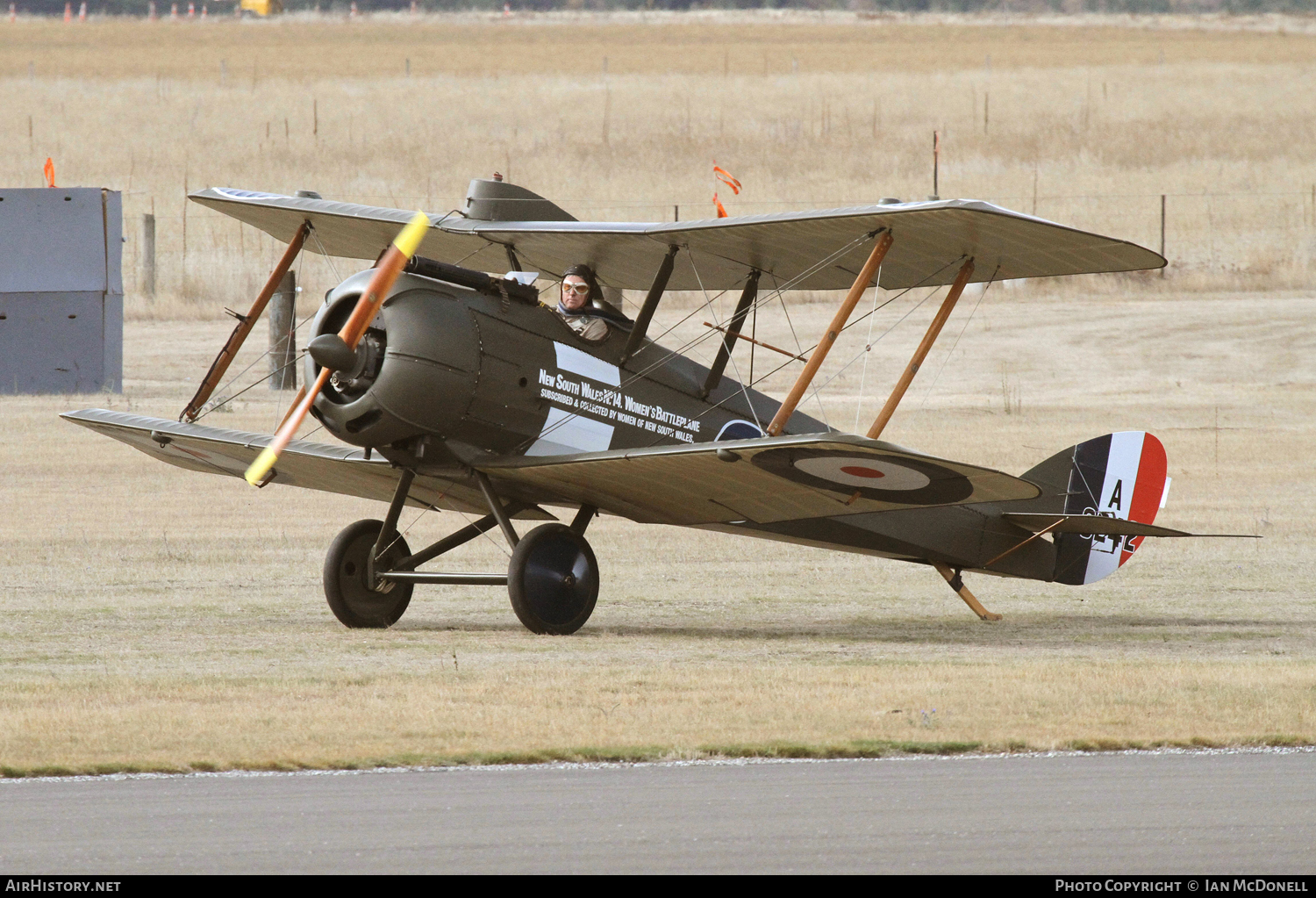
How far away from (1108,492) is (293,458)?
19.3 ft

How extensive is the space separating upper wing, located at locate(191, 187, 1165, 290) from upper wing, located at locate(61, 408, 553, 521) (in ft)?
5.27

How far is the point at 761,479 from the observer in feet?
36.6

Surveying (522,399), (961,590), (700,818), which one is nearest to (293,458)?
(522,399)

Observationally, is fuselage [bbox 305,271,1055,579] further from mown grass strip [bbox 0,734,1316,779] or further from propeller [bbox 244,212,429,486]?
mown grass strip [bbox 0,734,1316,779]

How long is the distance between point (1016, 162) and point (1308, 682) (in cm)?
3671

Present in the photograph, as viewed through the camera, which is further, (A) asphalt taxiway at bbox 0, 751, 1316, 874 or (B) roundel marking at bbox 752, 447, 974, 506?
(B) roundel marking at bbox 752, 447, 974, 506

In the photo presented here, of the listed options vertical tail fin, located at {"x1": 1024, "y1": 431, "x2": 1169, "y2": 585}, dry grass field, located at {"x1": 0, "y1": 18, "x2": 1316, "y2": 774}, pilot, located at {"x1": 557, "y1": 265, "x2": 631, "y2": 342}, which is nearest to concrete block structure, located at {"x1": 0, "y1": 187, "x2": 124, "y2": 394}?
dry grass field, located at {"x1": 0, "y1": 18, "x2": 1316, "y2": 774}

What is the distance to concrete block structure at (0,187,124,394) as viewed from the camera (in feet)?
90.3

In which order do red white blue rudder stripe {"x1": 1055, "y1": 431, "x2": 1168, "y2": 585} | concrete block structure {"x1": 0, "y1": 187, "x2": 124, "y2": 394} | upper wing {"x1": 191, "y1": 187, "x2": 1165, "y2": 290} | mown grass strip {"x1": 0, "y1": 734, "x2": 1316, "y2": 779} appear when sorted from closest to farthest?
mown grass strip {"x1": 0, "y1": 734, "x2": 1316, "y2": 779}
upper wing {"x1": 191, "y1": 187, "x2": 1165, "y2": 290}
red white blue rudder stripe {"x1": 1055, "y1": 431, "x2": 1168, "y2": 585}
concrete block structure {"x1": 0, "y1": 187, "x2": 124, "y2": 394}

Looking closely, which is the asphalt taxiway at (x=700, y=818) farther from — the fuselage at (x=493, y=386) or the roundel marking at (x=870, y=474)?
the fuselage at (x=493, y=386)

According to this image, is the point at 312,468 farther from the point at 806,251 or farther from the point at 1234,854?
the point at 1234,854

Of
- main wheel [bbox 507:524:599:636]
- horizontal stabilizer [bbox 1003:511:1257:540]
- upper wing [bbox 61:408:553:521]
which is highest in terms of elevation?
upper wing [bbox 61:408:553:521]

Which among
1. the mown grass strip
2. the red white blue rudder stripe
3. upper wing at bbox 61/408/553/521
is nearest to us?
the mown grass strip
